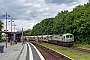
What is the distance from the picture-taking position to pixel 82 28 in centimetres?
4250

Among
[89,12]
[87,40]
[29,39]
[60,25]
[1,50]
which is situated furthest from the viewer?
[29,39]

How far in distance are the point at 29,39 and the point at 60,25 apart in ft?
218

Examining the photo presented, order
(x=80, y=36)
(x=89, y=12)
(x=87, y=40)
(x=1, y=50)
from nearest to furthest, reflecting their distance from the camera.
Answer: (x=1, y=50) → (x=89, y=12) → (x=87, y=40) → (x=80, y=36)

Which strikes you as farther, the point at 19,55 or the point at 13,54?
the point at 13,54

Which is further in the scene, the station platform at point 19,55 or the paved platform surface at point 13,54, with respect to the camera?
the station platform at point 19,55

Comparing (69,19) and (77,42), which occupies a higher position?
(69,19)

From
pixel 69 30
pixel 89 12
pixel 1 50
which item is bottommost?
pixel 1 50

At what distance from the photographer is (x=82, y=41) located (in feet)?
160

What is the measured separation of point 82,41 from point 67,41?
5780 millimetres

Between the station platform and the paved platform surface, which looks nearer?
the paved platform surface

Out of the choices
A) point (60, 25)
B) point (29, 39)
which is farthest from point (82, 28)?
point (29, 39)

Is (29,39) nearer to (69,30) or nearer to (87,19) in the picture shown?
(69,30)

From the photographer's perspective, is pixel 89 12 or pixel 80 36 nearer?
pixel 89 12

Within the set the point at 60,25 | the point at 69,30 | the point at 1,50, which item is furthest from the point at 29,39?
the point at 1,50
